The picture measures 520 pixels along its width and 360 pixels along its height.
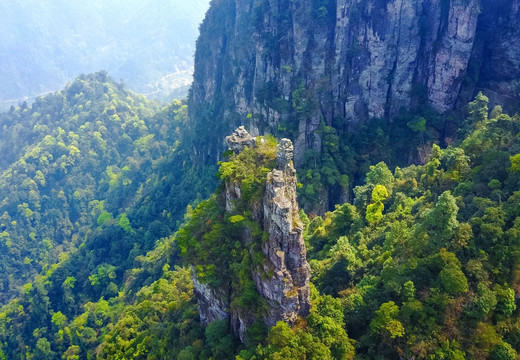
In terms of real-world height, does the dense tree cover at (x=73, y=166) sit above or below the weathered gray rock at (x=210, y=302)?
below

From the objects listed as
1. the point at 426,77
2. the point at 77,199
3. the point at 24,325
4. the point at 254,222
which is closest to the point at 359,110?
the point at 426,77

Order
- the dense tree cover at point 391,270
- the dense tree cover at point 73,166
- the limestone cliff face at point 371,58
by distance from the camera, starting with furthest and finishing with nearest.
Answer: the dense tree cover at point 73,166 → the limestone cliff face at point 371,58 → the dense tree cover at point 391,270

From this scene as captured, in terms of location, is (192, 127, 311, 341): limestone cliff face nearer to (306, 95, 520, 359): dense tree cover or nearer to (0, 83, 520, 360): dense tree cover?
(0, 83, 520, 360): dense tree cover

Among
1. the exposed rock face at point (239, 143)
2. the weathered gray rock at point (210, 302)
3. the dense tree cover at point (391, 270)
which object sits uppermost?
the exposed rock face at point (239, 143)

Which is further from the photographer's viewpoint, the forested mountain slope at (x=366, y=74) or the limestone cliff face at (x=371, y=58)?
the forested mountain slope at (x=366, y=74)

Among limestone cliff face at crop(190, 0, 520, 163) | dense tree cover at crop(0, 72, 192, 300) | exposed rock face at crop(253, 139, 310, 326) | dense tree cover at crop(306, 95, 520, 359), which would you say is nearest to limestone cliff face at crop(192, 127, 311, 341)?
exposed rock face at crop(253, 139, 310, 326)

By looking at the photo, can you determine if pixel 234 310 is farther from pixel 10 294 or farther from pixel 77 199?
pixel 77 199

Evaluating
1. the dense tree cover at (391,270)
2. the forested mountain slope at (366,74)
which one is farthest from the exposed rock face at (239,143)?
the forested mountain slope at (366,74)

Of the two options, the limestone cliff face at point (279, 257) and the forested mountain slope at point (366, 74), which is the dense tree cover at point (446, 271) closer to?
the limestone cliff face at point (279, 257)
